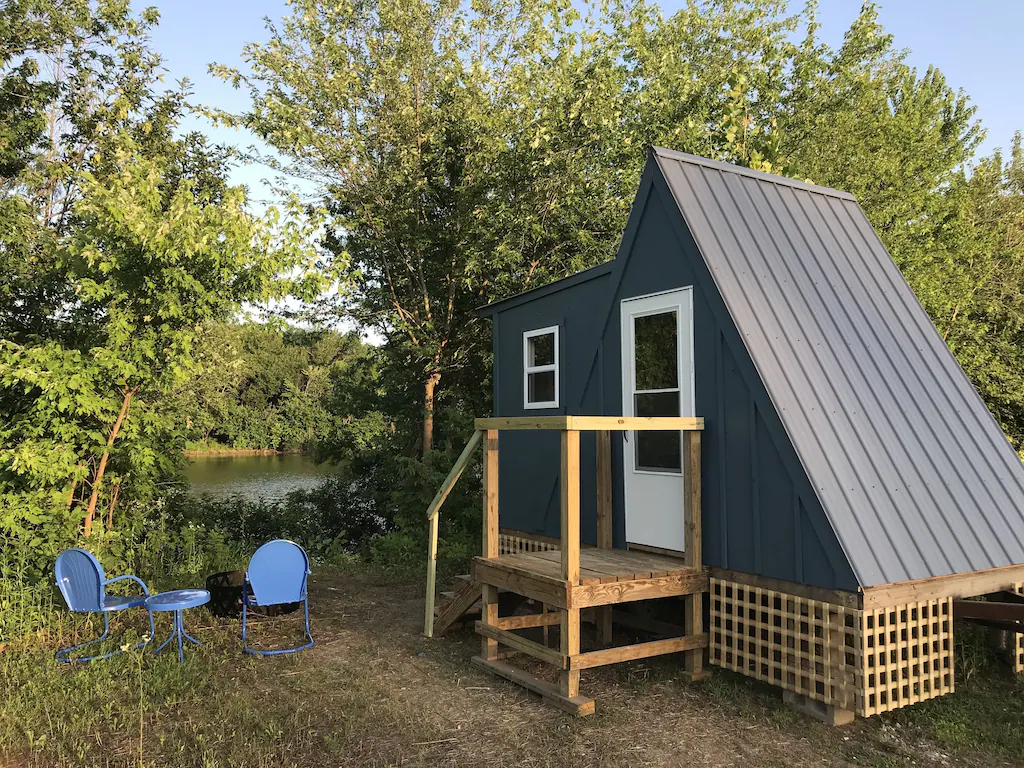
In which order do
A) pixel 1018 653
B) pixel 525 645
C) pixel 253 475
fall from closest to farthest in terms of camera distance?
pixel 525 645 → pixel 1018 653 → pixel 253 475

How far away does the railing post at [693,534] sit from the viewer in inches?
216

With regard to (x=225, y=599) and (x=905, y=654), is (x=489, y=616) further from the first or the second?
(x=905, y=654)

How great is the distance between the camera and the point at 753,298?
5562 millimetres

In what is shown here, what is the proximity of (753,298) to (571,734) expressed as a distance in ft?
10.7

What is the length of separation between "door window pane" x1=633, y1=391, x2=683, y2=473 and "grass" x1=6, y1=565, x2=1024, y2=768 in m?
1.58

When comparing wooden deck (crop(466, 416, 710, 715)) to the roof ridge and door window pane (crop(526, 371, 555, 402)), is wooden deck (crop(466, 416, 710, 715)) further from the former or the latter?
the roof ridge

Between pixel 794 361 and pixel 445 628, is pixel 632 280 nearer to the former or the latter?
pixel 794 361

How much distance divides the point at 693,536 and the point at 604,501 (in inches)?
45.6

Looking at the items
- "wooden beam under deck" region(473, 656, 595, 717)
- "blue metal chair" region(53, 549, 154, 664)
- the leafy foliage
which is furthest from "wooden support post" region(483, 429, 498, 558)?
the leafy foliage

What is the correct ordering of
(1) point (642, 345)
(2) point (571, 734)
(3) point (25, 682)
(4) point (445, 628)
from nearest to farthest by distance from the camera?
(2) point (571, 734)
(3) point (25, 682)
(1) point (642, 345)
(4) point (445, 628)

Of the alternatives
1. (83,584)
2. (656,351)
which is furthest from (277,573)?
(656,351)

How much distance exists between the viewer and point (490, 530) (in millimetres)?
6008

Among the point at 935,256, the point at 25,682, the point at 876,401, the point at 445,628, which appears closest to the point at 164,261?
the point at 25,682

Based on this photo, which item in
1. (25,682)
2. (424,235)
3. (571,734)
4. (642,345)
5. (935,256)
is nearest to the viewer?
(571,734)
